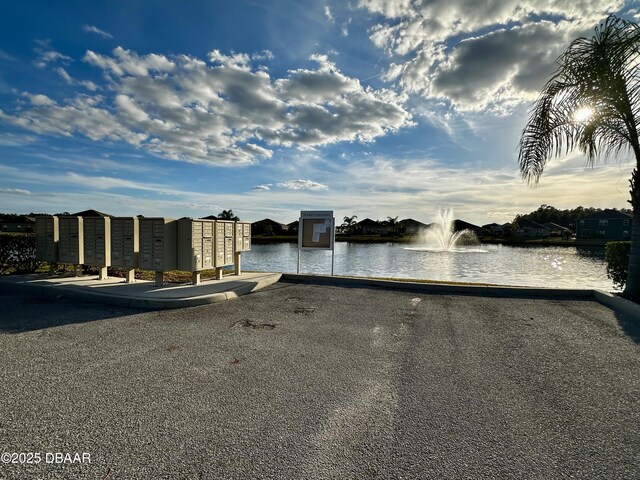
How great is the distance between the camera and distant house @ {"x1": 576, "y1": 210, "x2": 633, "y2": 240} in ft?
216

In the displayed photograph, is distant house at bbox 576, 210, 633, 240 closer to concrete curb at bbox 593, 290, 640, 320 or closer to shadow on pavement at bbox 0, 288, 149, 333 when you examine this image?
concrete curb at bbox 593, 290, 640, 320

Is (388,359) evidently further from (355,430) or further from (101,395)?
(101,395)

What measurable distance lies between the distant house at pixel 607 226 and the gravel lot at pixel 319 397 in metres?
83.7

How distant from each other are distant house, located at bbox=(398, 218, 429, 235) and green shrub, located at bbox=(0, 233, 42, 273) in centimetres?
9567

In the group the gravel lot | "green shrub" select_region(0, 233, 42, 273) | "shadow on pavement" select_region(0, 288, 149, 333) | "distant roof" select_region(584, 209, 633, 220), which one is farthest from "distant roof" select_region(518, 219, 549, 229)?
"green shrub" select_region(0, 233, 42, 273)

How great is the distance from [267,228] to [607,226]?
86437mm

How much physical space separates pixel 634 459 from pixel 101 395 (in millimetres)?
4734

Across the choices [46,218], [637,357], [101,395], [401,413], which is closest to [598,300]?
[637,357]

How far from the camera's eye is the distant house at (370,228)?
111 metres

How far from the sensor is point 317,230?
1096cm

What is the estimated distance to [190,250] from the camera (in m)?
7.91

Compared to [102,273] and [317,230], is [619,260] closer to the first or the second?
[317,230]

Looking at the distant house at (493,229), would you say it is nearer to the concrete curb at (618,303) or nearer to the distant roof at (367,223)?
the distant roof at (367,223)

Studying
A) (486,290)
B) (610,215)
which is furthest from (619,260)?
(610,215)
